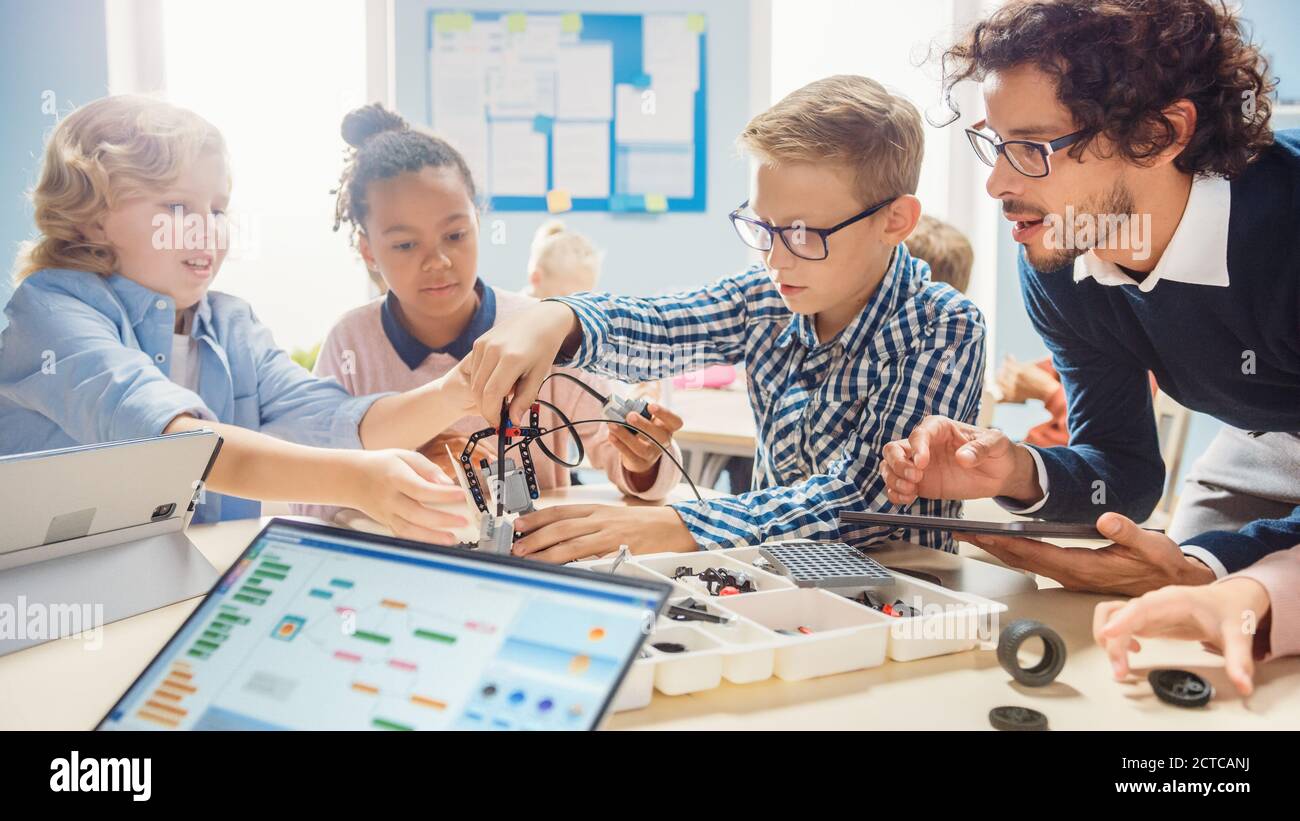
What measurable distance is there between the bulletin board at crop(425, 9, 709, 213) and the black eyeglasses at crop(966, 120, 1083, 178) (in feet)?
8.75

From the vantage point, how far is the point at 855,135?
1361 millimetres

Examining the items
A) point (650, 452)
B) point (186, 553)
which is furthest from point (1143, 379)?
point (186, 553)

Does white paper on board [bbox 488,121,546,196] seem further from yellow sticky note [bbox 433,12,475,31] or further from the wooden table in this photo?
the wooden table

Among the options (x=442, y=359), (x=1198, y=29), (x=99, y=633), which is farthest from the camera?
(x=442, y=359)

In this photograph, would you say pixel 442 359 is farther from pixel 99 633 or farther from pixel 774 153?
pixel 99 633

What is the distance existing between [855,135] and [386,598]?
94 centimetres

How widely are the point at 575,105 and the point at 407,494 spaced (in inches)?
116

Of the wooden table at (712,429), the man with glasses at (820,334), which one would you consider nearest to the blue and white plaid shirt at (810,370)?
the man with glasses at (820,334)

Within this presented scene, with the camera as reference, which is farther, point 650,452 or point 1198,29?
point 650,452

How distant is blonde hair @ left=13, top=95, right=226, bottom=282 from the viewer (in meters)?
1.60

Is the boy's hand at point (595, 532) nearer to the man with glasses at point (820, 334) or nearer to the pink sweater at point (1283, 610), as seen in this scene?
the man with glasses at point (820, 334)

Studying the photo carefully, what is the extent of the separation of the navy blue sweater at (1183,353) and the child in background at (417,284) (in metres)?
0.75

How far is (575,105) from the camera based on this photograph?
149 inches

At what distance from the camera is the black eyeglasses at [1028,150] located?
1.22 meters
